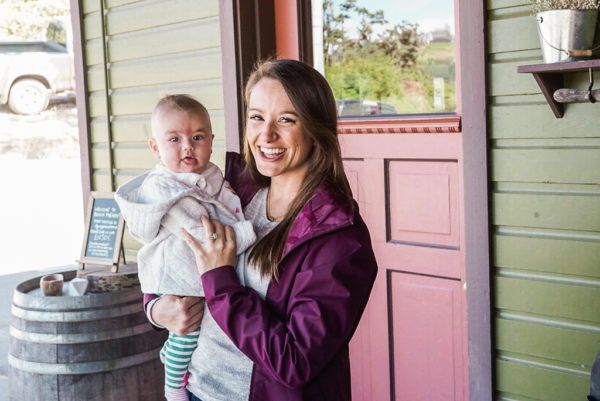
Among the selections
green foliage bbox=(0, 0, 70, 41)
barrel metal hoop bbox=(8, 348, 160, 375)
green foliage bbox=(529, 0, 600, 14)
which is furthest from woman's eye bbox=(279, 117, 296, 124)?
green foliage bbox=(0, 0, 70, 41)

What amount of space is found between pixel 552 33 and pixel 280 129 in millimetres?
1094

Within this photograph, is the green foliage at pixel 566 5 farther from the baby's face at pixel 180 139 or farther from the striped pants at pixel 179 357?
the striped pants at pixel 179 357

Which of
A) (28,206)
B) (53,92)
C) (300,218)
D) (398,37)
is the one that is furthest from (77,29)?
(53,92)

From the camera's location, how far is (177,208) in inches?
73.4

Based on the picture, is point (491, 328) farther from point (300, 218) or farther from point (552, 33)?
point (300, 218)

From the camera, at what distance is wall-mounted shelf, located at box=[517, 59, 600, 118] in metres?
2.19

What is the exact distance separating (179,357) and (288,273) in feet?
1.44

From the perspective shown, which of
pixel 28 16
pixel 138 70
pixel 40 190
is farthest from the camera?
pixel 28 16

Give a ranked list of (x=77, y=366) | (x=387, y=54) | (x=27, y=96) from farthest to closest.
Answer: (x=27, y=96) → (x=387, y=54) → (x=77, y=366)

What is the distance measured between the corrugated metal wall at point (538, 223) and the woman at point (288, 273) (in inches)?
42.1

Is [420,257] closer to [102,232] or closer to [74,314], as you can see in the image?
[74,314]

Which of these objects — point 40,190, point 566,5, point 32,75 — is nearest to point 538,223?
point 566,5

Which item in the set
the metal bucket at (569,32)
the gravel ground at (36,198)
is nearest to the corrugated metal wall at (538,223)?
the metal bucket at (569,32)

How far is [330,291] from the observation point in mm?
1502
